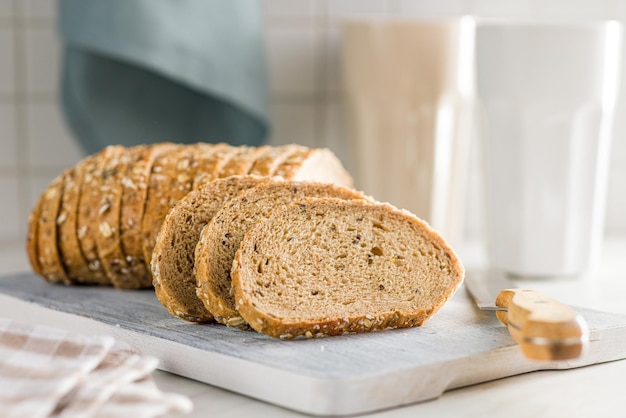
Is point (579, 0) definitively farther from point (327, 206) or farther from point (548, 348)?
point (548, 348)

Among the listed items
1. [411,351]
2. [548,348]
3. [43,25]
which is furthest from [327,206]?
[43,25]

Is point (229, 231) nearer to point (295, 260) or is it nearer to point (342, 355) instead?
point (295, 260)

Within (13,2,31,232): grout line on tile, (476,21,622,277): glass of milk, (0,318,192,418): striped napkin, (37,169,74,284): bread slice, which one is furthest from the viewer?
(13,2,31,232): grout line on tile

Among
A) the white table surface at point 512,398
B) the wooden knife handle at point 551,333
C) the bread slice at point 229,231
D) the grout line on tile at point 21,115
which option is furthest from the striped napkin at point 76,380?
the grout line on tile at point 21,115

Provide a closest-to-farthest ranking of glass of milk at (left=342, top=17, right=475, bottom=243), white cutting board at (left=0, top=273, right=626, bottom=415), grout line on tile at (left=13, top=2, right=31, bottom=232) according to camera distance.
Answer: white cutting board at (left=0, top=273, right=626, bottom=415)
glass of milk at (left=342, top=17, right=475, bottom=243)
grout line on tile at (left=13, top=2, right=31, bottom=232)

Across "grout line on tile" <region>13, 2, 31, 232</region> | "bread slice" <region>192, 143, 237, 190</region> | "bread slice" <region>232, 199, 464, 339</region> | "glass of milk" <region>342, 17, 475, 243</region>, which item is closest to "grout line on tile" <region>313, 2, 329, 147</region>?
"glass of milk" <region>342, 17, 475, 243</region>

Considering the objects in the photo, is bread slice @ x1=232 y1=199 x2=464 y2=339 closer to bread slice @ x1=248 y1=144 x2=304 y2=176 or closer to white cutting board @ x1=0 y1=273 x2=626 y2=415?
white cutting board @ x1=0 y1=273 x2=626 y2=415

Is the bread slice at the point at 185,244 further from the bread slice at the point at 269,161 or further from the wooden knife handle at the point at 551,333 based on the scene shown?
the wooden knife handle at the point at 551,333
